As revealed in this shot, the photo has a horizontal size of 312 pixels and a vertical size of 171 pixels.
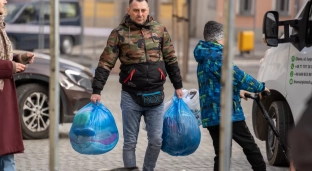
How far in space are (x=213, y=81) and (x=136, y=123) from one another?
72 cm

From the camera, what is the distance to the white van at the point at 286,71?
772 cm

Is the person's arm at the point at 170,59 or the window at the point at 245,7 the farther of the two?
the window at the point at 245,7

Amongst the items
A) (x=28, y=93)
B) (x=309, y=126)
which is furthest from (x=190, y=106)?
(x=309, y=126)

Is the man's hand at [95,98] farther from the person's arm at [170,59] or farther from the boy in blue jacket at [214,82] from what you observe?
the boy in blue jacket at [214,82]

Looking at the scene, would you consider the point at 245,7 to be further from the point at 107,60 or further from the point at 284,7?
the point at 107,60

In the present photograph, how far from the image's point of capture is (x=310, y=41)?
7660mm

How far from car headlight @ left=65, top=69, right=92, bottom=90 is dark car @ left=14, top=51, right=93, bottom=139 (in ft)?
0.05

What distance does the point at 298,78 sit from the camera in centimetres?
782

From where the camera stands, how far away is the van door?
300 inches

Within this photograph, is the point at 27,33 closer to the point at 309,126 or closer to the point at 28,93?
the point at 28,93

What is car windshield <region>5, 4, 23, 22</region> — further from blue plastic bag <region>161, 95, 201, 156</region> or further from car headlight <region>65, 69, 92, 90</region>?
blue plastic bag <region>161, 95, 201, 156</region>

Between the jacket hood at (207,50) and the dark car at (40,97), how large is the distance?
3984 mm

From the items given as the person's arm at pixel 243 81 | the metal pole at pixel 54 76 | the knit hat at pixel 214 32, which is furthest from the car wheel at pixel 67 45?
the metal pole at pixel 54 76

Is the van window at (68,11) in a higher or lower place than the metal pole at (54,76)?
lower
